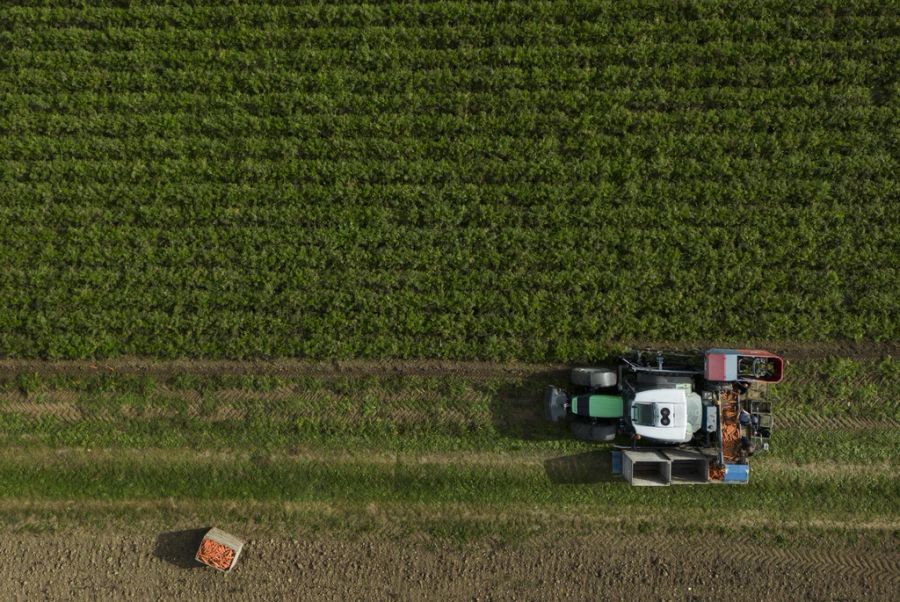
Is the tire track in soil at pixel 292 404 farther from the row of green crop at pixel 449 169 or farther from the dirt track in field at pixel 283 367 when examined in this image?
the row of green crop at pixel 449 169

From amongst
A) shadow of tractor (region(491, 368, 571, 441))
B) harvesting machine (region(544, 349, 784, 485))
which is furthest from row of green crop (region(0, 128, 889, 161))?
shadow of tractor (region(491, 368, 571, 441))

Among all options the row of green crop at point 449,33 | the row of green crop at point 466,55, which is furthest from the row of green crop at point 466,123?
the row of green crop at point 449,33

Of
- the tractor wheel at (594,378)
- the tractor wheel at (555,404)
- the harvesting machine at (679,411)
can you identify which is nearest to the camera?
the harvesting machine at (679,411)

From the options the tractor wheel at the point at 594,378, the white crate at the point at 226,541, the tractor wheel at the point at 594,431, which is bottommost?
the white crate at the point at 226,541

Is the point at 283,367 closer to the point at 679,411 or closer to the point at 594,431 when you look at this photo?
the point at 594,431

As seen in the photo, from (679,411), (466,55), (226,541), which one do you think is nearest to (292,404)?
(226,541)

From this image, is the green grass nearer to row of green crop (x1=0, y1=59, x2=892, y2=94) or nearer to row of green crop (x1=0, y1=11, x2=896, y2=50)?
row of green crop (x1=0, y1=59, x2=892, y2=94)
